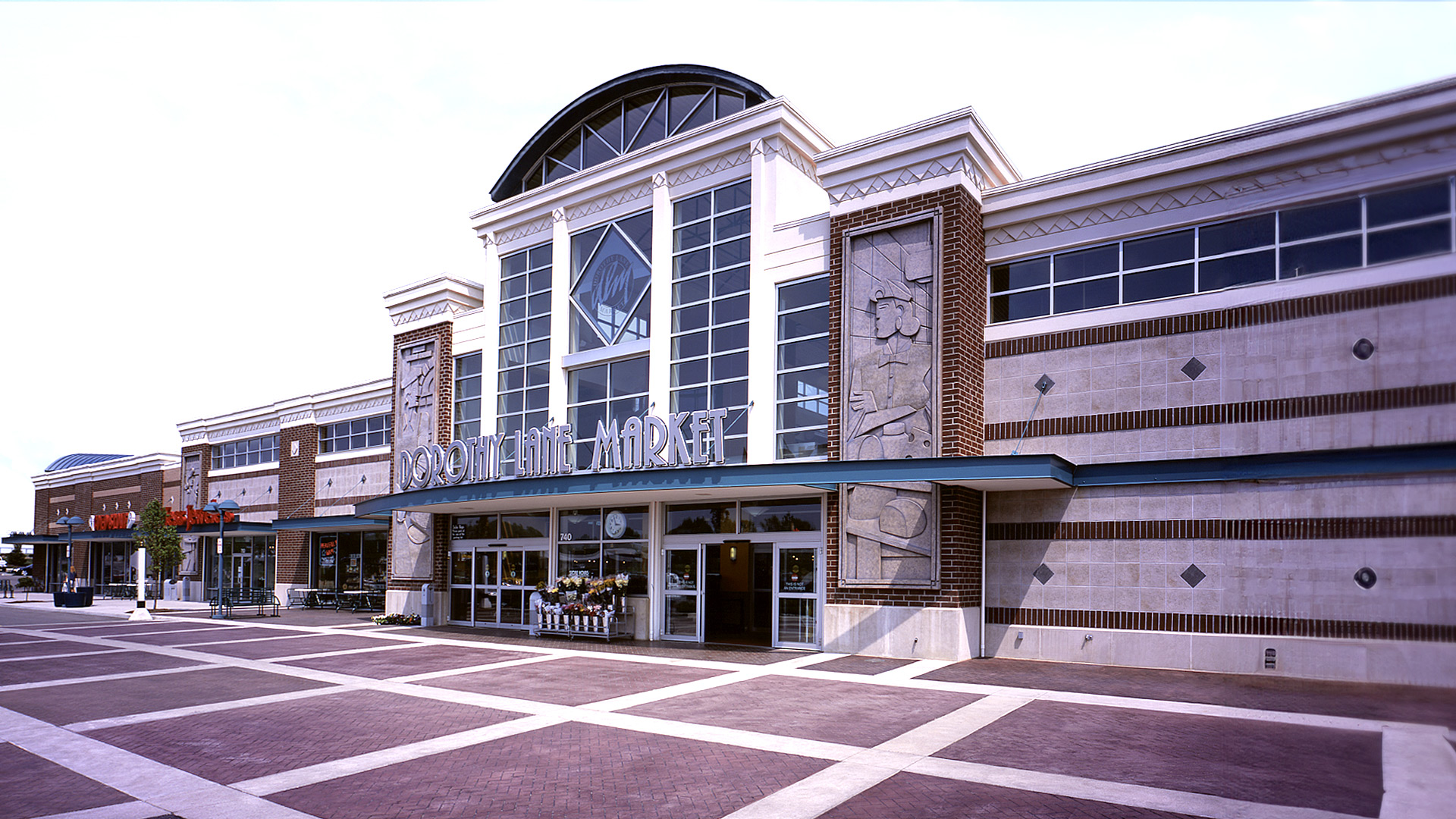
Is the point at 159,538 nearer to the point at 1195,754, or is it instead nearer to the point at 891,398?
the point at 891,398

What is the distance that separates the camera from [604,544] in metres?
23.8

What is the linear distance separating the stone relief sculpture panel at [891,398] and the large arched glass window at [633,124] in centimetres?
687

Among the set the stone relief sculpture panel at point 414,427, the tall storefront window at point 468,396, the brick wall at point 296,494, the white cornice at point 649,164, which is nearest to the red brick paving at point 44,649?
the stone relief sculpture panel at point 414,427

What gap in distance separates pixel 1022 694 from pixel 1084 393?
648 centimetres

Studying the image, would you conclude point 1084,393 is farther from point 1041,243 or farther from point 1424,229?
point 1424,229

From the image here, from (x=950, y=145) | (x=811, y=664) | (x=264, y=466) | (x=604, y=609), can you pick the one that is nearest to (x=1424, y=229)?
(x=811, y=664)

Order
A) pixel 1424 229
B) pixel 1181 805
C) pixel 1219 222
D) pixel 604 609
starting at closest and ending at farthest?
pixel 1424 229 < pixel 1181 805 < pixel 1219 222 < pixel 604 609

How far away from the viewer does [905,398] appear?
1802cm

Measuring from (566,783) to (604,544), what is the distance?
597 inches

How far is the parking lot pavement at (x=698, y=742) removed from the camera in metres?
7.85

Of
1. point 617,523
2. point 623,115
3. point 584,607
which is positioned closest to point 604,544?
point 617,523

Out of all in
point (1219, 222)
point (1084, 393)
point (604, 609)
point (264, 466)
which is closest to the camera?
point (1219, 222)

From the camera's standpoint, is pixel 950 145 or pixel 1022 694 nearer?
pixel 1022 694

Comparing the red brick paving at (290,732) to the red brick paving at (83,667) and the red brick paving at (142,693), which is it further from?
the red brick paving at (83,667)
